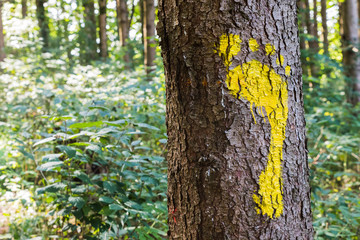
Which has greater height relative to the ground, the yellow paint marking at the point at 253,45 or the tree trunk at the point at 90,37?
the tree trunk at the point at 90,37

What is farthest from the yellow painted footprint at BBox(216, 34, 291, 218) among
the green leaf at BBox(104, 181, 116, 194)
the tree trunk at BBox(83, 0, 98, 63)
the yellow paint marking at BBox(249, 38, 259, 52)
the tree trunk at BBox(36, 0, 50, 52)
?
the tree trunk at BBox(36, 0, 50, 52)

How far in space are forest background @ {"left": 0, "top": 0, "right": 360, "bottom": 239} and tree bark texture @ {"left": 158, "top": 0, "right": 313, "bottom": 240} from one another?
0.82m

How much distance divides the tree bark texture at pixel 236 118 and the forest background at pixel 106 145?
82 cm

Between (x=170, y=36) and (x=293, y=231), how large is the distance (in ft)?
2.98

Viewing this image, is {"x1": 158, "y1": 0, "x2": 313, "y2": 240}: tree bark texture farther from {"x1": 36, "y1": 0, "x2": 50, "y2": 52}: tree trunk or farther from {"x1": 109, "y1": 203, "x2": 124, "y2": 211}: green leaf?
{"x1": 36, "y1": 0, "x2": 50, "y2": 52}: tree trunk

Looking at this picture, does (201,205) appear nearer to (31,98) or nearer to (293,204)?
(293,204)

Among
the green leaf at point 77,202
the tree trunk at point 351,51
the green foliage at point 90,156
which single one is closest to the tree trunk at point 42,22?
the green foliage at point 90,156

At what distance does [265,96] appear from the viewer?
3.84ft

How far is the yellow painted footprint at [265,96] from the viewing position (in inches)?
45.0

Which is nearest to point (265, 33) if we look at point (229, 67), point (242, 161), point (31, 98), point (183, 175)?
point (229, 67)

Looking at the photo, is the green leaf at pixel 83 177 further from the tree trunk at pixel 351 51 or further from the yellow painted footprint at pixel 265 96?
the tree trunk at pixel 351 51

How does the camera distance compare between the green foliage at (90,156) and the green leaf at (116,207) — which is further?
the green foliage at (90,156)

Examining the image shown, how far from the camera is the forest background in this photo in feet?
6.97

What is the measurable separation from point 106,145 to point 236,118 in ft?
4.14
